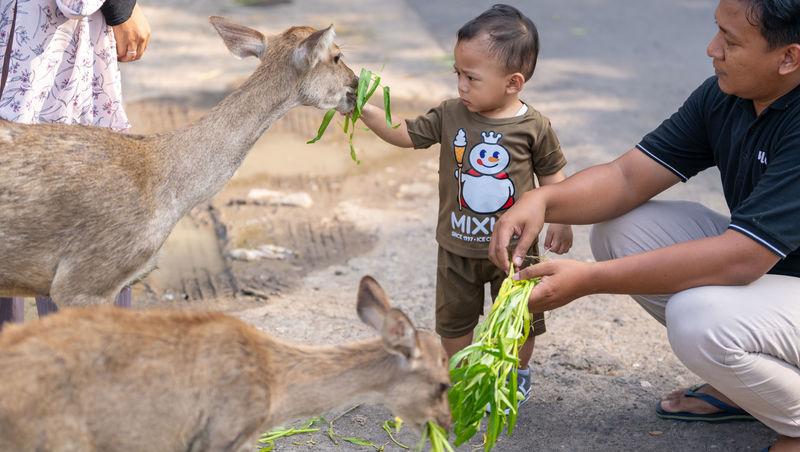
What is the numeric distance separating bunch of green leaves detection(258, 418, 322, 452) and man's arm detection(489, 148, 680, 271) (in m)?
1.06

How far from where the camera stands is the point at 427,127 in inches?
184

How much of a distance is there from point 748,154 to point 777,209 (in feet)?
1.36

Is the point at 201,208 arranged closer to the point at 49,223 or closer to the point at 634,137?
the point at 49,223

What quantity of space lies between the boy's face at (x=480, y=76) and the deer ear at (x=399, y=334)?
4.16ft

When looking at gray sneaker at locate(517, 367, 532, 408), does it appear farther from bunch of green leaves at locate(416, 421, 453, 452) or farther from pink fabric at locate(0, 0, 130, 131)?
pink fabric at locate(0, 0, 130, 131)

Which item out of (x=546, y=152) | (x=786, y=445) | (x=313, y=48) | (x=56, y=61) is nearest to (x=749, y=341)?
(x=786, y=445)

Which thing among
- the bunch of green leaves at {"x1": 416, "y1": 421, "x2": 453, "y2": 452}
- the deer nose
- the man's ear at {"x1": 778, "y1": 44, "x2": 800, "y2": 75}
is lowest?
the bunch of green leaves at {"x1": 416, "y1": 421, "x2": 453, "y2": 452}

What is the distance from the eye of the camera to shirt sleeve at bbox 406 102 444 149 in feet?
15.3

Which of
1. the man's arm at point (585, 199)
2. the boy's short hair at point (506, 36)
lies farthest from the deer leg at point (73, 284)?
the boy's short hair at point (506, 36)

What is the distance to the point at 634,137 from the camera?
7941mm

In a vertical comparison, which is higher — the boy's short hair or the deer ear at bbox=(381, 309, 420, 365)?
the boy's short hair

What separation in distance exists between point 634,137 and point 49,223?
5.05 metres

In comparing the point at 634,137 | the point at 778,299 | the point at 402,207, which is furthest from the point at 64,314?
the point at 634,137

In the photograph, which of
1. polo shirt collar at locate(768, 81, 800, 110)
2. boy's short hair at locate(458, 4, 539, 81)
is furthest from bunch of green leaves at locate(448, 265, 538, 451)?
polo shirt collar at locate(768, 81, 800, 110)
